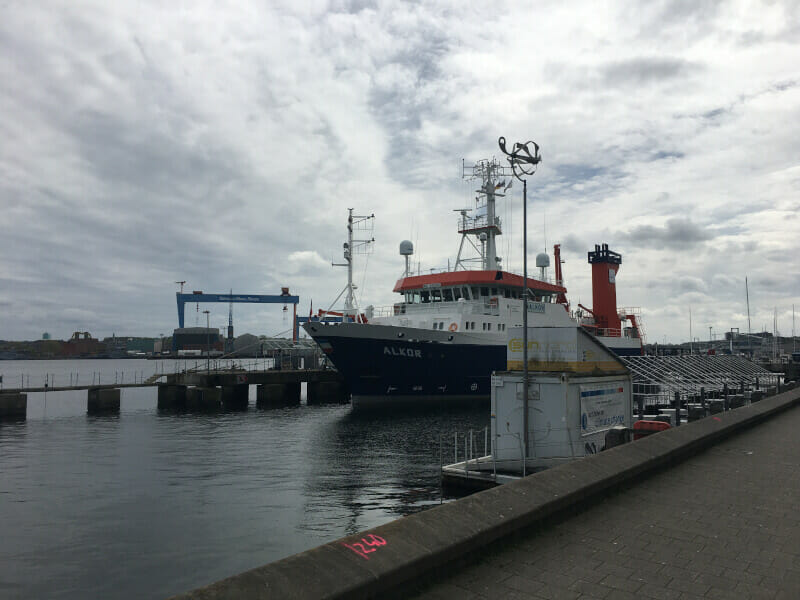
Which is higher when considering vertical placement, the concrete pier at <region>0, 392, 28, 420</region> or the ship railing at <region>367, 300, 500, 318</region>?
the ship railing at <region>367, 300, 500, 318</region>

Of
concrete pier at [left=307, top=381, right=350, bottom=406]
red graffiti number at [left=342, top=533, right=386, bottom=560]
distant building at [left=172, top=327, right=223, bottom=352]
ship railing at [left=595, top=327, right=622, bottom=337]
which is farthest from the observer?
distant building at [left=172, top=327, right=223, bottom=352]

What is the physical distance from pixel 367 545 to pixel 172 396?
1691 inches

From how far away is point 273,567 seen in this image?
13.1 feet

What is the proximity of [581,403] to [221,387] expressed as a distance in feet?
122

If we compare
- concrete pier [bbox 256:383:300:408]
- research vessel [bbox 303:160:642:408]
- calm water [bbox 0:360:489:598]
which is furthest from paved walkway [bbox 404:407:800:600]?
concrete pier [bbox 256:383:300:408]

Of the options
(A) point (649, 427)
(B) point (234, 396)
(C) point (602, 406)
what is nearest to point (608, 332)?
(B) point (234, 396)

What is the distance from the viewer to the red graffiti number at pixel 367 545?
444 cm

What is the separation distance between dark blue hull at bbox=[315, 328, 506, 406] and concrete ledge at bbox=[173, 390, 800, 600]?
86.4ft

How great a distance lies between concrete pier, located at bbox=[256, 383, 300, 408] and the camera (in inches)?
1763

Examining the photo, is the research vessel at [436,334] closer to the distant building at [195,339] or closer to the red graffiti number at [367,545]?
the red graffiti number at [367,545]

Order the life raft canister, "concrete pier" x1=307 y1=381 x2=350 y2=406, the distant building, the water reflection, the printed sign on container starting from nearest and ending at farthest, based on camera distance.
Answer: the life raft canister → the printed sign on container → the water reflection → "concrete pier" x1=307 y1=381 x2=350 y2=406 → the distant building

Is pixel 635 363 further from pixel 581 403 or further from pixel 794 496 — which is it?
pixel 794 496

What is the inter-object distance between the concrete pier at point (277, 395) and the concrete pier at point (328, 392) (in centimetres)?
149

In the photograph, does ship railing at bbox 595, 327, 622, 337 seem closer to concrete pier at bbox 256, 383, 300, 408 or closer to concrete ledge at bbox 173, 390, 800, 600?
concrete pier at bbox 256, 383, 300, 408
